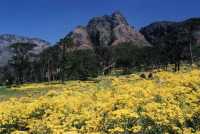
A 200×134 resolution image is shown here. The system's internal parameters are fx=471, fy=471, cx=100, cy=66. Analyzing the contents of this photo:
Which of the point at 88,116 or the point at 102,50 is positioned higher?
the point at 102,50

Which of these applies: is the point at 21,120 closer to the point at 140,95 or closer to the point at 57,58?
the point at 140,95

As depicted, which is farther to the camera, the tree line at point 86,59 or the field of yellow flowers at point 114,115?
the tree line at point 86,59

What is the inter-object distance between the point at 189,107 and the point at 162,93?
127 inches

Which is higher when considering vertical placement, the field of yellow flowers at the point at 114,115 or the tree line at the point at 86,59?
the tree line at the point at 86,59

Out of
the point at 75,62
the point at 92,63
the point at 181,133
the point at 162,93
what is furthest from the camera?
the point at 92,63

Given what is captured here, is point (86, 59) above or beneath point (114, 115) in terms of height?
above

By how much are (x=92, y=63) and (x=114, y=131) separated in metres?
131

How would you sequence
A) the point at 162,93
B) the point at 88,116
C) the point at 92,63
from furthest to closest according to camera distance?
1. the point at 92,63
2. the point at 162,93
3. the point at 88,116

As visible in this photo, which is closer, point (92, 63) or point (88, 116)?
point (88, 116)

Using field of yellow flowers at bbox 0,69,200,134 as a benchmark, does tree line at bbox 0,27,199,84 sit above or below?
above

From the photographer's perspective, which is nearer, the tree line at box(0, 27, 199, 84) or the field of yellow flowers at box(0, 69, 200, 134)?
the field of yellow flowers at box(0, 69, 200, 134)

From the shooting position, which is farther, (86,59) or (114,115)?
(86,59)

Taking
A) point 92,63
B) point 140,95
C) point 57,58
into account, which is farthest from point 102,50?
point 140,95

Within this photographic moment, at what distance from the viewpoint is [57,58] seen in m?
141
